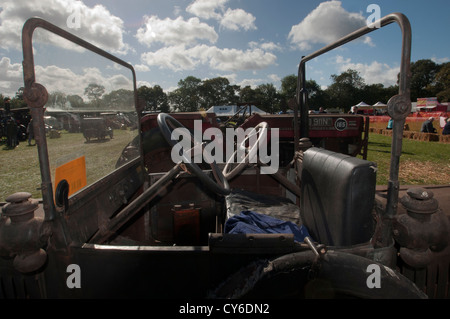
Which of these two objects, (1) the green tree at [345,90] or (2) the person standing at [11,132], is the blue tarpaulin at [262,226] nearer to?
(2) the person standing at [11,132]

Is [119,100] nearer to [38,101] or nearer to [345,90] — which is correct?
[38,101]

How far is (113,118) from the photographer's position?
194 centimetres

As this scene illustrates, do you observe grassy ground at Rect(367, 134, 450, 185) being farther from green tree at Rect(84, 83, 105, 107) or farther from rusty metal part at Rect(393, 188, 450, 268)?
green tree at Rect(84, 83, 105, 107)

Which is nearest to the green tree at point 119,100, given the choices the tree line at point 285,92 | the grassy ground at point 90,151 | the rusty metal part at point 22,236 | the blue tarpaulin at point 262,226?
the grassy ground at point 90,151

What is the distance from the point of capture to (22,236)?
1065mm

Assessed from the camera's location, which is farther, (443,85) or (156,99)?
(156,99)

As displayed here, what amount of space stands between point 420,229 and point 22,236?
1540mm

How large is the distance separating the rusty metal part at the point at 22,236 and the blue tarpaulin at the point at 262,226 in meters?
0.92

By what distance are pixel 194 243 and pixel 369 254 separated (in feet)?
4.71

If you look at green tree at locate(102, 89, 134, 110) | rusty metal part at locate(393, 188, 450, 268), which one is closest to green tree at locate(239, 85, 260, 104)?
green tree at locate(102, 89, 134, 110)

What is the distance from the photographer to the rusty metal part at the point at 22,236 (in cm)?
107

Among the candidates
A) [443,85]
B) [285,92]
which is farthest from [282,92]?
[443,85]
